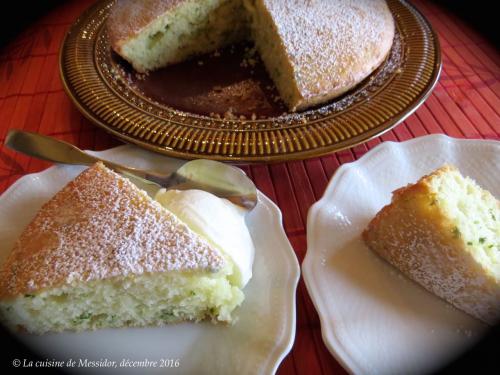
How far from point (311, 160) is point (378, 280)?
0.55m

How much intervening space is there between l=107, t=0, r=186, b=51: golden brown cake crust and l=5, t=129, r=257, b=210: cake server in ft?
2.19

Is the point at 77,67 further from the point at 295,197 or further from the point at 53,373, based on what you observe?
the point at 53,373

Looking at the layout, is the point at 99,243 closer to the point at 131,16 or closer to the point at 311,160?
the point at 311,160

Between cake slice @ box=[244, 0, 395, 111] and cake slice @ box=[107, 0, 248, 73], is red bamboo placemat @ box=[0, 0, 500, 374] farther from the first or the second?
cake slice @ box=[107, 0, 248, 73]

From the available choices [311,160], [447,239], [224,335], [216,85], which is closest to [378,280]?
[447,239]

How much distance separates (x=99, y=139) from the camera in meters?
1.61

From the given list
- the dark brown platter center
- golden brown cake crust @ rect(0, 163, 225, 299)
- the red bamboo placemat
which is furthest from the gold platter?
golden brown cake crust @ rect(0, 163, 225, 299)

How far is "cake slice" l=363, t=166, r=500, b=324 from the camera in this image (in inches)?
39.9

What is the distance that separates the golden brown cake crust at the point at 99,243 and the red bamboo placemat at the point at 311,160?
352mm

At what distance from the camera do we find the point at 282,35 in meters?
1.75

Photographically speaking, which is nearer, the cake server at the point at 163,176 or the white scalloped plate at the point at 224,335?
the white scalloped plate at the point at 224,335

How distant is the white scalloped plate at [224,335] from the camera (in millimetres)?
958

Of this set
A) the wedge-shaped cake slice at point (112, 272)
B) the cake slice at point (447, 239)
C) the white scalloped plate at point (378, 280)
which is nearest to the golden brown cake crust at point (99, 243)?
the wedge-shaped cake slice at point (112, 272)

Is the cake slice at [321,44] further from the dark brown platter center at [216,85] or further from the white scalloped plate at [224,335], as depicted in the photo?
the white scalloped plate at [224,335]
